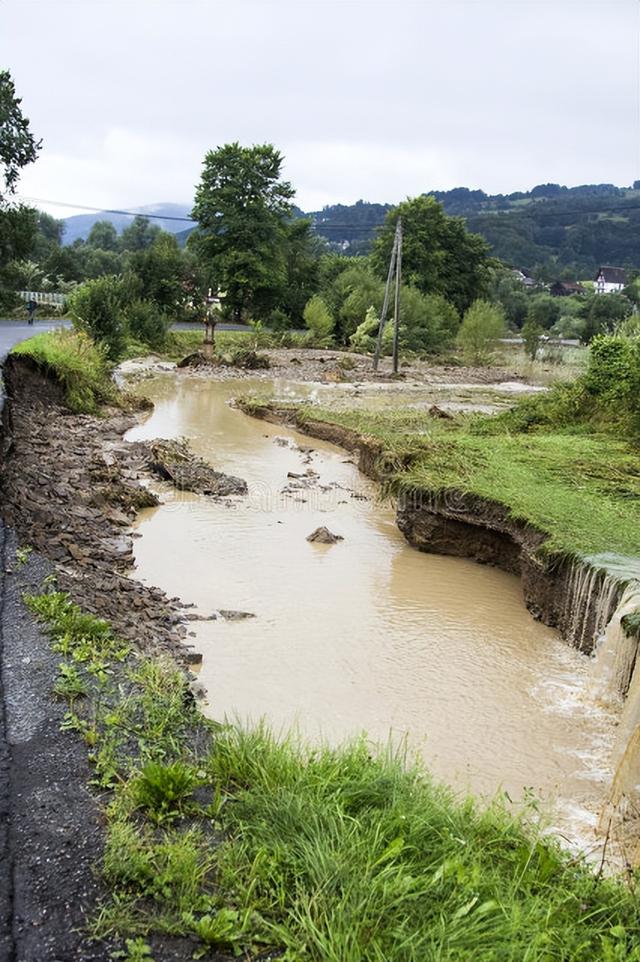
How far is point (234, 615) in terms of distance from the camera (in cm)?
968

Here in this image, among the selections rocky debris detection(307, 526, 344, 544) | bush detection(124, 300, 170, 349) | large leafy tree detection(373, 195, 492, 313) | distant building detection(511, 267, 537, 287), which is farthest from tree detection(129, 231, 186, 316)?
distant building detection(511, 267, 537, 287)

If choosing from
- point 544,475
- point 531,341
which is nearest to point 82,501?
point 544,475

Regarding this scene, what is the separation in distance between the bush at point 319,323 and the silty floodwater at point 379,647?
33.6 meters

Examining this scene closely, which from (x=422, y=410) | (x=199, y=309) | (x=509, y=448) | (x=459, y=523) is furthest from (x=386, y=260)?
(x=459, y=523)

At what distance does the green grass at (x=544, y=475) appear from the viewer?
34.0 feet

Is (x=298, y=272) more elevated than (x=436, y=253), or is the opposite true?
(x=436, y=253)

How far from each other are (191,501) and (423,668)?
7129 mm

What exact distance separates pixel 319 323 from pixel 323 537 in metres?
36.8

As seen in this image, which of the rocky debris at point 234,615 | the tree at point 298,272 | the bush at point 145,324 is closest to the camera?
the rocky debris at point 234,615

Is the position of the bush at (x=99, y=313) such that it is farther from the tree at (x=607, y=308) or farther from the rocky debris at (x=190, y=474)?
the tree at (x=607, y=308)

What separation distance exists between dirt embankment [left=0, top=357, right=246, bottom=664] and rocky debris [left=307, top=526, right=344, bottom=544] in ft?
9.31

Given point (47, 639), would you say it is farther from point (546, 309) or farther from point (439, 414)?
point (546, 309)

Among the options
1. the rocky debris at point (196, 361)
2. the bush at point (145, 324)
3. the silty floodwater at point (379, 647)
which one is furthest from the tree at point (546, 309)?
the silty floodwater at point (379, 647)

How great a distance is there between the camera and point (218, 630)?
30.5ft
